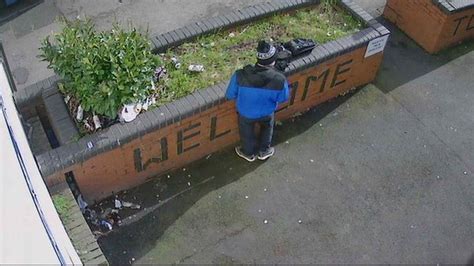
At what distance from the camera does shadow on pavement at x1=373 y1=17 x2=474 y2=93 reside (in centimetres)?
820

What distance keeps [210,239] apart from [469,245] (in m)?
2.83

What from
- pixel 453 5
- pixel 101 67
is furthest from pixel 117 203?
pixel 453 5

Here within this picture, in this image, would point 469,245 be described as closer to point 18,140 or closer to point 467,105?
point 467,105

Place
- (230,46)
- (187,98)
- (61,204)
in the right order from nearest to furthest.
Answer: (61,204), (187,98), (230,46)

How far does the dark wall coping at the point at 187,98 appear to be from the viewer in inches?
240

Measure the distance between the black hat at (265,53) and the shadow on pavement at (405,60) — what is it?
247 cm

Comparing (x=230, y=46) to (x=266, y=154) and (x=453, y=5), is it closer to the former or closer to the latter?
(x=266, y=154)

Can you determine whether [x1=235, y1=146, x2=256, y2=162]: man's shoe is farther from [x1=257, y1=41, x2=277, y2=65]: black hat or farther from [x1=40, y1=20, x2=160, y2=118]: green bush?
[x1=40, y1=20, x2=160, y2=118]: green bush

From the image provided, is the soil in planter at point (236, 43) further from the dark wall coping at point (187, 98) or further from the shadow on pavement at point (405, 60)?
the shadow on pavement at point (405, 60)

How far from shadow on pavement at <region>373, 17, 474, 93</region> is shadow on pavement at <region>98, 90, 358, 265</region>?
1.53 m

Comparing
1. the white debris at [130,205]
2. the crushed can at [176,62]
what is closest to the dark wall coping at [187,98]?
the crushed can at [176,62]

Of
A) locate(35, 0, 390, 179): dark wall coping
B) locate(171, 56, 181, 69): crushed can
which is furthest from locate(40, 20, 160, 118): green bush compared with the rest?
locate(171, 56, 181, 69): crushed can

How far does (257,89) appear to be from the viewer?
624 cm

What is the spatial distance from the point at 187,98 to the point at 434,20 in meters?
3.96
